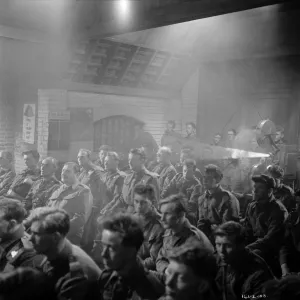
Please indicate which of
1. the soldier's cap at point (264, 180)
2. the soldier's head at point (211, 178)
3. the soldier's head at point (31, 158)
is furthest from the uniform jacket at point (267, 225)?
the soldier's head at point (31, 158)

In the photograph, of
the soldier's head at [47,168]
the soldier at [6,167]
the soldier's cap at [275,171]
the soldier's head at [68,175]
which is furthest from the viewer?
the soldier at [6,167]

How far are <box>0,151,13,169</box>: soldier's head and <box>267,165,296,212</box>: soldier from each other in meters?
3.34

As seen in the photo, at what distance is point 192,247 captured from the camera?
6.45ft

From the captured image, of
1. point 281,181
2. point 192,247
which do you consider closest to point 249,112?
point 281,181

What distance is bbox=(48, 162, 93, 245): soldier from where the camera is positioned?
3605mm

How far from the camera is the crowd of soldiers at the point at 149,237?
2094 millimetres

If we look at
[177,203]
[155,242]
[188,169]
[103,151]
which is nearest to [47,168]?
[103,151]

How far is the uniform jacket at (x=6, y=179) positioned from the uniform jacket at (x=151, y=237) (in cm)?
273

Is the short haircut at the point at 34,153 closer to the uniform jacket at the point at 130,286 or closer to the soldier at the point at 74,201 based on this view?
the soldier at the point at 74,201

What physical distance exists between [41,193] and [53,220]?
1.90 metres

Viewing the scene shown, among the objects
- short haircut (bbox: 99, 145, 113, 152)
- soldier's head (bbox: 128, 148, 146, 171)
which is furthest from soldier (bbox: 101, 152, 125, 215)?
short haircut (bbox: 99, 145, 113, 152)

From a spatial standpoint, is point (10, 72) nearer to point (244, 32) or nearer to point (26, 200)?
point (26, 200)

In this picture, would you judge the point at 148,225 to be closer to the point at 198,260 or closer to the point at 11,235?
the point at 11,235

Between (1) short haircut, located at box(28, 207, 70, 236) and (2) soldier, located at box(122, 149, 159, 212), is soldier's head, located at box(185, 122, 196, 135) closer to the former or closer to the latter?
(2) soldier, located at box(122, 149, 159, 212)
